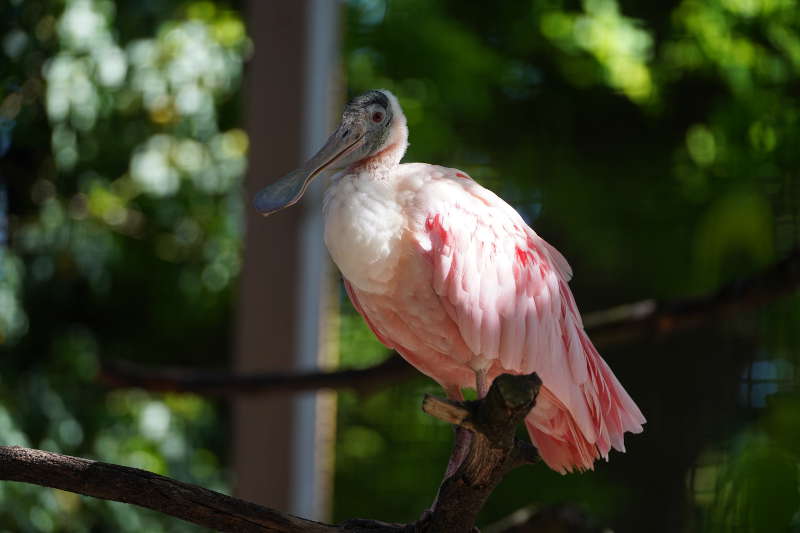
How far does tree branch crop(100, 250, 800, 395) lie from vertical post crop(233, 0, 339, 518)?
298 mm

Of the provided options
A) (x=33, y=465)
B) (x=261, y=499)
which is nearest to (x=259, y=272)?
(x=261, y=499)

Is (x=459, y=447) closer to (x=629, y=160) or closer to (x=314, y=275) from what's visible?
(x=314, y=275)

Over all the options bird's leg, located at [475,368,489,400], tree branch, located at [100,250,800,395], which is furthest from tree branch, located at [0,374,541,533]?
tree branch, located at [100,250,800,395]

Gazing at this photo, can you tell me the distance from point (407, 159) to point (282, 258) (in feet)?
1.50

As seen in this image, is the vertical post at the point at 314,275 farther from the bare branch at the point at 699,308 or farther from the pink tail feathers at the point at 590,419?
the pink tail feathers at the point at 590,419

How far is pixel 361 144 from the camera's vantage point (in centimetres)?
149

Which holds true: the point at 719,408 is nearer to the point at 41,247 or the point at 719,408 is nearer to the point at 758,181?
the point at 758,181

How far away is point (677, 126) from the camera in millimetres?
3010

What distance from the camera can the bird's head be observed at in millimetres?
1480

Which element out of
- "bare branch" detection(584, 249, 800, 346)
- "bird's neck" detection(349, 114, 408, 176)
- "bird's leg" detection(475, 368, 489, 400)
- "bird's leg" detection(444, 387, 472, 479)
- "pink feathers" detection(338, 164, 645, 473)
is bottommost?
"bird's leg" detection(444, 387, 472, 479)

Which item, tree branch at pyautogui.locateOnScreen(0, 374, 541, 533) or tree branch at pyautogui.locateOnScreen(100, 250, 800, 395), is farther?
tree branch at pyautogui.locateOnScreen(100, 250, 800, 395)

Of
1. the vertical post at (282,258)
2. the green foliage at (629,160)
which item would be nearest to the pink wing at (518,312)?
the green foliage at (629,160)

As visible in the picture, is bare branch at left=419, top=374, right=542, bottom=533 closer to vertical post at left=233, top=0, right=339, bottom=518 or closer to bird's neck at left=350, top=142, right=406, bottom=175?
bird's neck at left=350, top=142, right=406, bottom=175

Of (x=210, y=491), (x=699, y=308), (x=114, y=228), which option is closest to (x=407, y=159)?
(x=699, y=308)
